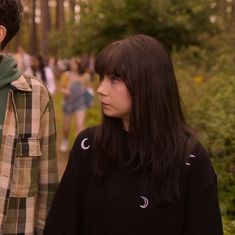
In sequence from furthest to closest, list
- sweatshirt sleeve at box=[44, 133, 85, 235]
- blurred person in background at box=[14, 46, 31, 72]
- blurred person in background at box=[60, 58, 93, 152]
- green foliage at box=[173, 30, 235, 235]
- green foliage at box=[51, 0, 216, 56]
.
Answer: blurred person in background at box=[14, 46, 31, 72]
green foliage at box=[51, 0, 216, 56]
blurred person in background at box=[60, 58, 93, 152]
green foliage at box=[173, 30, 235, 235]
sweatshirt sleeve at box=[44, 133, 85, 235]

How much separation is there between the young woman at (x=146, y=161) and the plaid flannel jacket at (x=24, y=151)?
0.31 metres

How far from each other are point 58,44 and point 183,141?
16.5 metres

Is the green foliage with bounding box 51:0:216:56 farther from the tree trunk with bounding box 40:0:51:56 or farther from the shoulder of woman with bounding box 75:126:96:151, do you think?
the tree trunk with bounding box 40:0:51:56

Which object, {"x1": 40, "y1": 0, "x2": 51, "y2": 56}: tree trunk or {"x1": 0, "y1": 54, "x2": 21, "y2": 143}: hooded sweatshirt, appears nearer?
{"x1": 0, "y1": 54, "x2": 21, "y2": 143}: hooded sweatshirt

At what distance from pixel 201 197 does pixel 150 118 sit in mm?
353

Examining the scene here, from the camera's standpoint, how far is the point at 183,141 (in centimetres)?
228

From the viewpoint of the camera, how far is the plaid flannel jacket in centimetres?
244

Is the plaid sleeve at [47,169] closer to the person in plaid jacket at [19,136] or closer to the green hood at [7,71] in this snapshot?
the person in plaid jacket at [19,136]

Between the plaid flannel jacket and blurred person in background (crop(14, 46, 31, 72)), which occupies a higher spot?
the plaid flannel jacket

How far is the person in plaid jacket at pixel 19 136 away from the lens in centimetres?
243

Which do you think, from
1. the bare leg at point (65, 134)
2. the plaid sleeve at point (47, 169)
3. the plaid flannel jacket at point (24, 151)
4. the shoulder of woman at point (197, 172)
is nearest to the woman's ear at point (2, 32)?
the plaid flannel jacket at point (24, 151)

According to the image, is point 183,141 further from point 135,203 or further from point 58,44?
point 58,44

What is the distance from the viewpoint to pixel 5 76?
2438 millimetres

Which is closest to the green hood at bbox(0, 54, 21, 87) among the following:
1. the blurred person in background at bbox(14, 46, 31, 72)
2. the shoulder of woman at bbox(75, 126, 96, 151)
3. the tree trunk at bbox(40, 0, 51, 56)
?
the shoulder of woman at bbox(75, 126, 96, 151)
